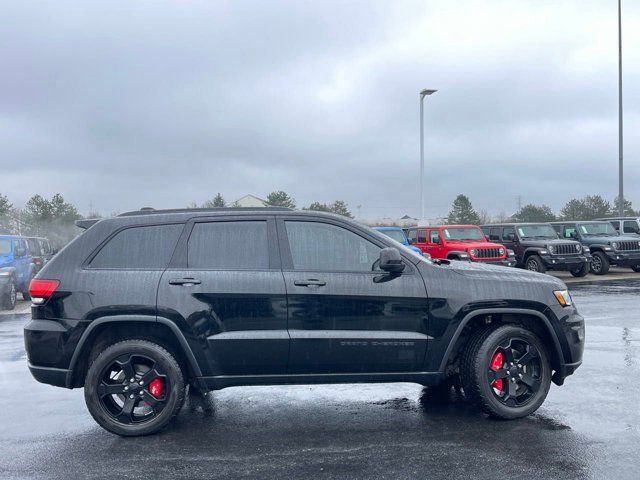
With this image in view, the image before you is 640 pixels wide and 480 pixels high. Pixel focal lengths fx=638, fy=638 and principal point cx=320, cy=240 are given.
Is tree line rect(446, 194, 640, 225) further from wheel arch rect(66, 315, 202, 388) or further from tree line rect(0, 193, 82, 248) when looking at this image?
wheel arch rect(66, 315, 202, 388)

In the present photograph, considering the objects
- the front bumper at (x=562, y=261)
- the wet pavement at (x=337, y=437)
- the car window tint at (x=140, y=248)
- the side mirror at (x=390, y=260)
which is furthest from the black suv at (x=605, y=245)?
the car window tint at (x=140, y=248)

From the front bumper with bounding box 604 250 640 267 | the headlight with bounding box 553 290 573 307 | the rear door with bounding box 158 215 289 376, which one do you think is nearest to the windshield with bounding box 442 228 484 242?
the front bumper with bounding box 604 250 640 267

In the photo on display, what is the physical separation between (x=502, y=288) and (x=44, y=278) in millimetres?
3741

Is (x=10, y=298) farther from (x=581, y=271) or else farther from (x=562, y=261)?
(x=581, y=271)

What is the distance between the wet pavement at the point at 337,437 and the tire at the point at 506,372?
157 mm

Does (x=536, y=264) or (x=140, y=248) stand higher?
(x=140, y=248)

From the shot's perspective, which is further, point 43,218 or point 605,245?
point 43,218

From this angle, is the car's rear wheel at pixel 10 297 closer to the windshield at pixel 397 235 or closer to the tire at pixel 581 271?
the windshield at pixel 397 235

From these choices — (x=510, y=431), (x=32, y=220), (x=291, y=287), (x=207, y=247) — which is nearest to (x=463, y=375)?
(x=510, y=431)

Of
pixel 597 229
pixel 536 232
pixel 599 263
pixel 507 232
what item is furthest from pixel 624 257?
pixel 507 232

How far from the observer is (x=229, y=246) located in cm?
528

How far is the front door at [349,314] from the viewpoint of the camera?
16.7 ft

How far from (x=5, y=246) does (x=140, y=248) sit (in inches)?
465

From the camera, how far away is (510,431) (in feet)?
16.5
